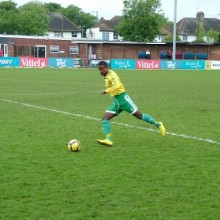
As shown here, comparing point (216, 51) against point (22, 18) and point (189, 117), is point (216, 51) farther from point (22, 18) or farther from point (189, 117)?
point (189, 117)

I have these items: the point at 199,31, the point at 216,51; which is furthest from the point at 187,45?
Result: the point at 199,31

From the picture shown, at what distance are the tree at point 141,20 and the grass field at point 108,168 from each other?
63572 millimetres

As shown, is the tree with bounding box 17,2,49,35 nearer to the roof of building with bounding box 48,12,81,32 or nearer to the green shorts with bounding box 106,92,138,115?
the roof of building with bounding box 48,12,81,32

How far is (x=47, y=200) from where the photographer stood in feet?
20.4

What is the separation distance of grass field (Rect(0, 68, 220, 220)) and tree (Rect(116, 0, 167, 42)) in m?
63.6

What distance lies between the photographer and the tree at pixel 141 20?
77.2m

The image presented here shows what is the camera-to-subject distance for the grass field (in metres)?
5.97

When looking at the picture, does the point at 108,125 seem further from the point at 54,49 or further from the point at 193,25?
the point at 193,25

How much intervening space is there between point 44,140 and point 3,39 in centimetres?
5438

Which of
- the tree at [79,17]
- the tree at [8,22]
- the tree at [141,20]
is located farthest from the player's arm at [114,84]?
the tree at [79,17]

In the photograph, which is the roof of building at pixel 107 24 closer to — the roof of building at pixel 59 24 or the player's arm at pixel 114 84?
the roof of building at pixel 59 24

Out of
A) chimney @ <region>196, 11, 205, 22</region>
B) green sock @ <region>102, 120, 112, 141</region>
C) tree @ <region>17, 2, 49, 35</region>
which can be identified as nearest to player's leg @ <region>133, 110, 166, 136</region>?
green sock @ <region>102, 120, 112, 141</region>

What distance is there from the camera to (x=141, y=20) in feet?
254

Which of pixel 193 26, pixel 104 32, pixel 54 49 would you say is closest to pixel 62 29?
pixel 104 32
